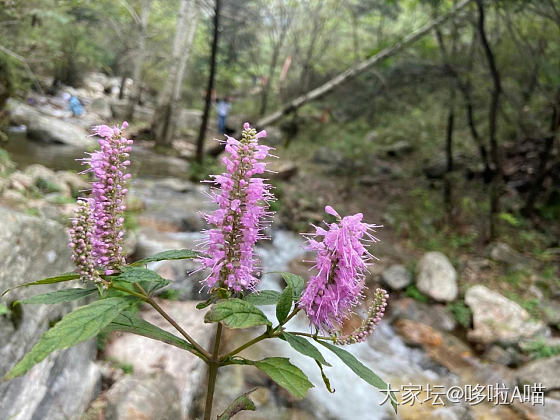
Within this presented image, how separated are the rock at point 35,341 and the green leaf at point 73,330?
6.59ft

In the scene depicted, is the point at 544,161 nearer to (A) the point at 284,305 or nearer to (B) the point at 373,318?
(B) the point at 373,318

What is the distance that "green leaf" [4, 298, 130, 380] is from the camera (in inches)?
31.6

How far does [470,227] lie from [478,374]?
4.55 metres

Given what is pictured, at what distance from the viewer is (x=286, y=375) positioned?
3.32ft

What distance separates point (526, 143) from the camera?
11727 mm

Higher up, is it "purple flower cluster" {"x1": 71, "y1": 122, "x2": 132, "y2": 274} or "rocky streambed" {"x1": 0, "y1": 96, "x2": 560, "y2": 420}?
"purple flower cluster" {"x1": 71, "y1": 122, "x2": 132, "y2": 274}

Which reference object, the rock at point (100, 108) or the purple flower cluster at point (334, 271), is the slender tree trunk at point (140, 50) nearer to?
the rock at point (100, 108)

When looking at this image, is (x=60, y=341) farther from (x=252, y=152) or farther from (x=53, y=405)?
(x=53, y=405)

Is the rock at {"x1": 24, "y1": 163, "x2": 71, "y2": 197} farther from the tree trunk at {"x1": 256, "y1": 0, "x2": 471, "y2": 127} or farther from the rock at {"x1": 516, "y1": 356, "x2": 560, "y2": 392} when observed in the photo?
the rock at {"x1": 516, "y1": 356, "x2": 560, "y2": 392}

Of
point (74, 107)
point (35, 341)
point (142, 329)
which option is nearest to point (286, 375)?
point (142, 329)

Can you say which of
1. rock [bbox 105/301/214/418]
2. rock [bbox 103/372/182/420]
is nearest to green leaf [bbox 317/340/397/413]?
rock [bbox 103/372/182/420]

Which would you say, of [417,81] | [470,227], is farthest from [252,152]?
[417,81]

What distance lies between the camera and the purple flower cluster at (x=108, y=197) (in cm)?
107

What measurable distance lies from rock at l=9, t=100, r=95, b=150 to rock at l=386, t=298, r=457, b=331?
990 cm
